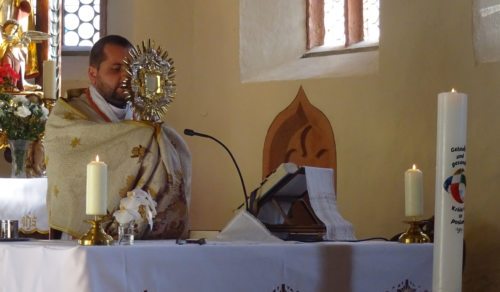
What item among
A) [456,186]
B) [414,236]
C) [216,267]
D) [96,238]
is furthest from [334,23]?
[456,186]

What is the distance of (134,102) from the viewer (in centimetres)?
409

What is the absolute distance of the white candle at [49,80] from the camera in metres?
6.32

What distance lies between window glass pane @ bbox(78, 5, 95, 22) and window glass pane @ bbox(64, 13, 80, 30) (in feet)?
0.17

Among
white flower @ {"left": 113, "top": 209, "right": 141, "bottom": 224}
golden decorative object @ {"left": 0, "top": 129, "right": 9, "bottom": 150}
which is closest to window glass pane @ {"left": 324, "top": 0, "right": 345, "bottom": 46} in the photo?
golden decorative object @ {"left": 0, "top": 129, "right": 9, "bottom": 150}

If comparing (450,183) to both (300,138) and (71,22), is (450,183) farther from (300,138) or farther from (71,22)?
(71,22)

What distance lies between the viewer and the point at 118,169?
3973 mm

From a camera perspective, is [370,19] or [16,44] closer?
[16,44]

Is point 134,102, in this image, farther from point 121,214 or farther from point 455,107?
point 455,107

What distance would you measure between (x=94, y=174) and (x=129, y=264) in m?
0.27

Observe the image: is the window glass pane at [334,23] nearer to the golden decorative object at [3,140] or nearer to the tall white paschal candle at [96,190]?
the golden decorative object at [3,140]

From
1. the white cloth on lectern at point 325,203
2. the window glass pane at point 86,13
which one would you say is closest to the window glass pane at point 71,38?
the window glass pane at point 86,13

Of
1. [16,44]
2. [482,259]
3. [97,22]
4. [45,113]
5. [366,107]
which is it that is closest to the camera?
[482,259]

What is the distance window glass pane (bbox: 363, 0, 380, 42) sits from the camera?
704 cm

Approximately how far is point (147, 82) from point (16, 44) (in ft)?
9.61
